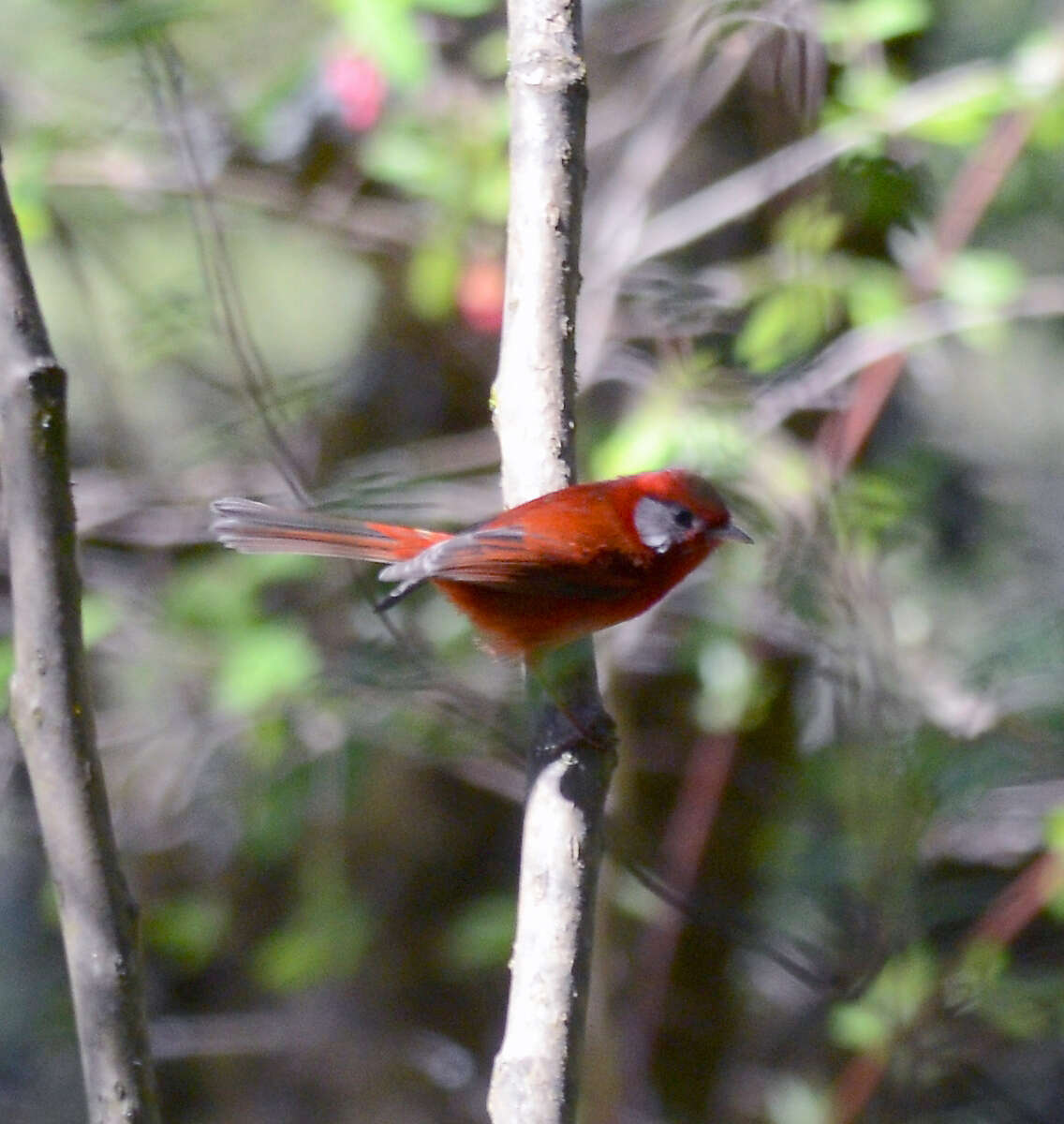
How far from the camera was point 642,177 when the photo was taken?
4.36 meters

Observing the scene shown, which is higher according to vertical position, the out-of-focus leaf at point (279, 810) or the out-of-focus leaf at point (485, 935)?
the out-of-focus leaf at point (279, 810)

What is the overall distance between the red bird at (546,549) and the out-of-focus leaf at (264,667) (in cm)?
91

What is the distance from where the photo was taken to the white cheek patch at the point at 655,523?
9.57 ft

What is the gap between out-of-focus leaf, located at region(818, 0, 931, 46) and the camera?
3.53 m

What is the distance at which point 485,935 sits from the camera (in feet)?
14.8

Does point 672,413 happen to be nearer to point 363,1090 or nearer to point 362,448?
point 362,448

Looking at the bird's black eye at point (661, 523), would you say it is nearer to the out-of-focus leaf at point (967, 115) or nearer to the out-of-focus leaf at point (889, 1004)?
the out-of-focus leaf at point (889, 1004)

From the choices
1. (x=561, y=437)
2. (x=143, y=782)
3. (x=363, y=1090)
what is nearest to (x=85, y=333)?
(x=143, y=782)

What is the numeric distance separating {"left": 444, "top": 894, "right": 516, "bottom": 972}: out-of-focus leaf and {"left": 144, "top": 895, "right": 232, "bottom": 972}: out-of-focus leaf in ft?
3.21

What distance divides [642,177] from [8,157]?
193cm

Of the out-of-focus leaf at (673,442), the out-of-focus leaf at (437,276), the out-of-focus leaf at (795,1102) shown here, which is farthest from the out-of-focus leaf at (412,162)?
the out-of-focus leaf at (795,1102)

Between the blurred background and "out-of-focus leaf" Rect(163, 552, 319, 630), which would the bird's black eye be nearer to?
the blurred background

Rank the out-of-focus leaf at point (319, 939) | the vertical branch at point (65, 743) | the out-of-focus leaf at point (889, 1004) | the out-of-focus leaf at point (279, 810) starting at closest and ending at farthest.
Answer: the vertical branch at point (65, 743)
the out-of-focus leaf at point (889, 1004)
the out-of-focus leaf at point (279, 810)
the out-of-focus leaf at point (319, 939)

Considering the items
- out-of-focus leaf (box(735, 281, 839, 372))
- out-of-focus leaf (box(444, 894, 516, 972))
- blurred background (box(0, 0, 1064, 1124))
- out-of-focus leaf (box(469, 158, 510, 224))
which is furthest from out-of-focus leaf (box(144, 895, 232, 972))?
out-of-focus leaf (box(735, 281, 839, 372))
